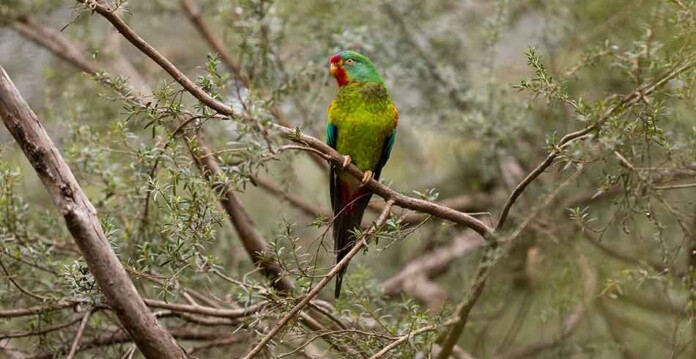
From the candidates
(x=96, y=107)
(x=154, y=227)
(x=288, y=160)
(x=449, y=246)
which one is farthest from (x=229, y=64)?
(x=449, y=246)

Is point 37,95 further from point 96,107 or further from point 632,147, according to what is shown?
point 632,147

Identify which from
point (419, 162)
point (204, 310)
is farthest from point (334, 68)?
point (419, 162)

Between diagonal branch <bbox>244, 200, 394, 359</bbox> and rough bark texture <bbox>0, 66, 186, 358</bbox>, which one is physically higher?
rough bark texture <bbox>0, 66, 186, 358</bbox>

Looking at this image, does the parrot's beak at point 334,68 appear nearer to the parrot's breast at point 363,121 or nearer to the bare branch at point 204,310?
the parrot's breast at point 363,121

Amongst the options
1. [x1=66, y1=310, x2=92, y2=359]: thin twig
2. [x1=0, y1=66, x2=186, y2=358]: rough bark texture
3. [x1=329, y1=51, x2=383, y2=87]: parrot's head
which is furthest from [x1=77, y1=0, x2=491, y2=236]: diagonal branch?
[x1=66, y1=310, x2=92, y2=359]: thin twig

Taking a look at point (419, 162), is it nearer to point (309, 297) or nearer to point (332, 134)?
point (332, 134)

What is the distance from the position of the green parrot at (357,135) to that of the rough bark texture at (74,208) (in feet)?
3.52

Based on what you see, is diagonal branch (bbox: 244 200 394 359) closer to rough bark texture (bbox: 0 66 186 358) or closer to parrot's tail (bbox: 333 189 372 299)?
rough bark texture (bbox: 0 66 186 358)

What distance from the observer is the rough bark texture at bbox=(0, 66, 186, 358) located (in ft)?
7.56

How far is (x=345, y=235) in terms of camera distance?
131 inches

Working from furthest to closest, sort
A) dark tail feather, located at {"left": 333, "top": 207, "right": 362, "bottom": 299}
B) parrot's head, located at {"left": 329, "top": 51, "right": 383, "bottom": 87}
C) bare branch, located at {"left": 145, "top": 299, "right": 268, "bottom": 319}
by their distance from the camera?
parrot's head, located at {"left": 329, "top": 51, "right": 383, "bottom": 87}
dark tail feather, located at {"left": 333, "top": 207, "right": 362, "bottom": 299}
bare branch, located at {"left": 145, "top": 299, "right": 268, "bottom": 319}

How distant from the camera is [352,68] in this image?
12.0ft

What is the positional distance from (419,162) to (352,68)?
2.63 meters

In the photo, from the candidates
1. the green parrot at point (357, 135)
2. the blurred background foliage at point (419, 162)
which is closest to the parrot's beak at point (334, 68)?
the green parrot at point (357, 135)
